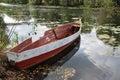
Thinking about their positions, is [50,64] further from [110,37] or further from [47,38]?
[110,37]

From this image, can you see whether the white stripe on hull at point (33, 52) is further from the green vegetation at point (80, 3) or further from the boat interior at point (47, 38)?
the green vegetation at point (80, 3)

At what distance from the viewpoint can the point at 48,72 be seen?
10289mm

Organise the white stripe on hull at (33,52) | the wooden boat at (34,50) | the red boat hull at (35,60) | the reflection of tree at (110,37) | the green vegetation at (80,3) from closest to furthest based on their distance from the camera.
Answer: the white stripe on hull at (33,52) < the wooden boat at (34,50) < the red boat hull at (35,60) < the reflection of tree at (110,37) < the green vegetation at (80,3)

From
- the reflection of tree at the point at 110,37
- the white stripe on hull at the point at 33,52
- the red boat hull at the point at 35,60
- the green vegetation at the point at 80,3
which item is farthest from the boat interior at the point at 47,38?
the green vegetation at the point at 80,3

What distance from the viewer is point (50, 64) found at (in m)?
11.4

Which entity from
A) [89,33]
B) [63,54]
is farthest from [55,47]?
[89,33]

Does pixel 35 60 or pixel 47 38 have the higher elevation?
pixel 47 38

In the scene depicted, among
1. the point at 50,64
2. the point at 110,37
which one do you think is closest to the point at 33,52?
the point at 50,64

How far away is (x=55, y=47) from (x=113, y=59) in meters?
3.18

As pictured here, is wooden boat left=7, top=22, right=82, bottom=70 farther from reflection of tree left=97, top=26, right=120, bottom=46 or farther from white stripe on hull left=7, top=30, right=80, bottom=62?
reflection of tree left=97, top=26, right=120, bottom=46

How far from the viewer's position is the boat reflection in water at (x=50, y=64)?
10062mm

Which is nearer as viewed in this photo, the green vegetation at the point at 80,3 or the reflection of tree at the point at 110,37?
the reflection of tree at the point at 110,37

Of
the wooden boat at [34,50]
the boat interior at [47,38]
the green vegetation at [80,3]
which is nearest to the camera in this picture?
the wooden boat at [34,50]

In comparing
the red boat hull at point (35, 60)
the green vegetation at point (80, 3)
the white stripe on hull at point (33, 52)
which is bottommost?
the green vegetation at point (80, 3)
